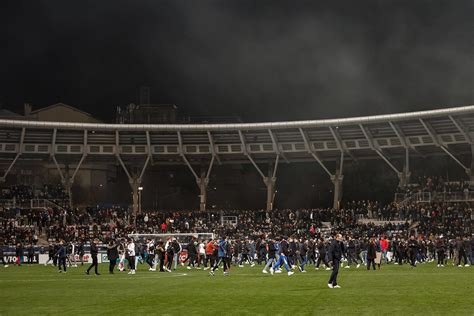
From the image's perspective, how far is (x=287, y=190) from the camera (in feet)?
320

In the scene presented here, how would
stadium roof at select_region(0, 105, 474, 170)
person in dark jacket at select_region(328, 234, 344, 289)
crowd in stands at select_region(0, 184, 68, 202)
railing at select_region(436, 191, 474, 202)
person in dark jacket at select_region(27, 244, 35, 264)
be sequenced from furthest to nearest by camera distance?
crowd in stands at select_region(0, 184, 68, 202)
stadium roof at select_region(0, 105, 474, 170)
railing at select_region(436, 191, 474, 202)
person in dark jacket at select_region(27, 244, 35, 264)
person in dark jacket at select_region(328, 234, 344, 289)

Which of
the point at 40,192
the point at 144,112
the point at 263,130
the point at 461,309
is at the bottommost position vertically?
the point at 461,309

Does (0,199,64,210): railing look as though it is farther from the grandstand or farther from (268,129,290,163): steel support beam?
(268,129,290,163): steel support beam

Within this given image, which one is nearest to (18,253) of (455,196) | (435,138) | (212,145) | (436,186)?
(212,145)

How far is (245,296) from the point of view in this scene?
2452 centimetres

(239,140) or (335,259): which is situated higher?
(239,140)

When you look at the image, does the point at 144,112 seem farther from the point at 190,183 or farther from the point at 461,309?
the point at 461,309

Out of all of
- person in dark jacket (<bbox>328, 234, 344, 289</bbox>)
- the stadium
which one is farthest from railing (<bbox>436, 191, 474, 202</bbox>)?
person in dark jacket (<bbox>328, 234, 344, 289</bbox>)

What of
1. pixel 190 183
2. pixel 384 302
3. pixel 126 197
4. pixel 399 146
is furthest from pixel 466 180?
pixel 384 302

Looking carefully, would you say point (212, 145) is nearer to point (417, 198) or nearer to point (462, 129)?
point (417, 198)

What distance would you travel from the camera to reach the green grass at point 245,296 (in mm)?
20672

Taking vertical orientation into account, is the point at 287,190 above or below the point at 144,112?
below

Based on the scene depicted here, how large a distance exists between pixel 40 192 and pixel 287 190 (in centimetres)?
2859

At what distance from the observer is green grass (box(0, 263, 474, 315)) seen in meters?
20.7
